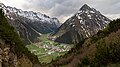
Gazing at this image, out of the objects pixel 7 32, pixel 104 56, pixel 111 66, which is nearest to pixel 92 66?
pixel 104 56

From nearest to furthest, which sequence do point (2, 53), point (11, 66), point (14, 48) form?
point (2, 53), point (11, 66), point (14, 48)

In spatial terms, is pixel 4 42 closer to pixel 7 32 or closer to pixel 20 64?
pixel 7 32

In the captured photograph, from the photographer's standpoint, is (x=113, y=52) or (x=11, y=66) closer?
(x=113, y=52)

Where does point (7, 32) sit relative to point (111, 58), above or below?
above

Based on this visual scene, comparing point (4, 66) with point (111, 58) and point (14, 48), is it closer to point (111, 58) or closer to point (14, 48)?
point (14, 48)

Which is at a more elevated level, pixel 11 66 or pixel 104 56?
pixel 11 66

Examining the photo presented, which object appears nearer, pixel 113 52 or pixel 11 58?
pixel 113 52

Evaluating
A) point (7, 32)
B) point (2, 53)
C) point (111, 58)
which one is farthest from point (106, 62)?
point (7, 32)

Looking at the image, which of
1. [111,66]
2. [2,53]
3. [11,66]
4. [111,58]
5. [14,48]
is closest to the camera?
[111,66]

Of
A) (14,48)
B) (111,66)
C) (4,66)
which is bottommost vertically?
(111,66)
